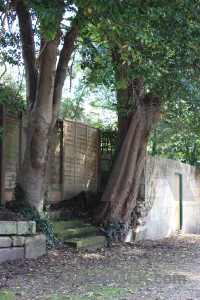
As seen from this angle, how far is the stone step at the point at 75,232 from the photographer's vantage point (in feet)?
27.1

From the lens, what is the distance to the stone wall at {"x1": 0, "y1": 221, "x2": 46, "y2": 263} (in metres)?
6.41

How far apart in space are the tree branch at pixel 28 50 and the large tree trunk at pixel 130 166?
3.25m

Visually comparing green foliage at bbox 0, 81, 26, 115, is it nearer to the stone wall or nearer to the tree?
the tree

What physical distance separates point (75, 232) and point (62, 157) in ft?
8.73

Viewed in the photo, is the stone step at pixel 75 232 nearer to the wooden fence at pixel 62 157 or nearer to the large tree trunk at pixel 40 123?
the large tree trunk at pixel 40 123

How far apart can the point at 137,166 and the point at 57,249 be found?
360cm

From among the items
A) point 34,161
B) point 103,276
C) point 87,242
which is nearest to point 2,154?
point 34,161

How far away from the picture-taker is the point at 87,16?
20.7 ft

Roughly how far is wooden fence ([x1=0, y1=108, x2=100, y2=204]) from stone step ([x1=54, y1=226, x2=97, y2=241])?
1258 millimetres

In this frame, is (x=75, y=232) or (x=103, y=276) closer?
(x=103, y=276)

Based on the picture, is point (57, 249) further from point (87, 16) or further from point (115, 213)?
point (87, 16)

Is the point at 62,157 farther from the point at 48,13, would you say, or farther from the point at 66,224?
the point at 48,13

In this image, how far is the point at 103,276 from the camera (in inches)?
241

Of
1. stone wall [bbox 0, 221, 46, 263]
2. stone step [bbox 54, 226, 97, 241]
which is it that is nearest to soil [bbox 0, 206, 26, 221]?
stone wall [bbox 0, 221, 46, 263]
